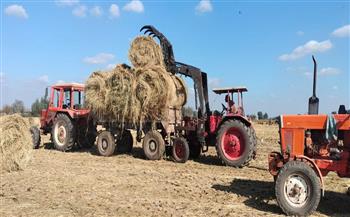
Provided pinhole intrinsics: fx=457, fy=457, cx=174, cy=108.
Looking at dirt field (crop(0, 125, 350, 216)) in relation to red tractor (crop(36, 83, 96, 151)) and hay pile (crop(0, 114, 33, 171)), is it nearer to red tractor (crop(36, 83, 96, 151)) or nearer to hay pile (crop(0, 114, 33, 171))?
hay pile (crop(0, 114, 33, 171))

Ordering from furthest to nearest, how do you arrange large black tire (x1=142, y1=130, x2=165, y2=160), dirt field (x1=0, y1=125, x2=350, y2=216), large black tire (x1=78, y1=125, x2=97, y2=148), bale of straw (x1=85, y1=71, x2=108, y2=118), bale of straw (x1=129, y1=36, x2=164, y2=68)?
large black tire (x1=78, y1=125, x2=97, y2=148)
bale of straw (x1=85, y1=71, x2=108, y2=118)
bale of straw (x1=129, y1=36, x2=164, y2=68)
large black tire (x1=142, y1=130, x2=165, y2=160)
dirt field (x1=0, y1=125, x2=350, y2=216)

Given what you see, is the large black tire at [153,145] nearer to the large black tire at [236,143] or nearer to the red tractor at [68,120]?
the large black tire at [236,143]

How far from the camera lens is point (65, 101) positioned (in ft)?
57.1

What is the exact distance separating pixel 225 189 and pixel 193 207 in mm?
1765

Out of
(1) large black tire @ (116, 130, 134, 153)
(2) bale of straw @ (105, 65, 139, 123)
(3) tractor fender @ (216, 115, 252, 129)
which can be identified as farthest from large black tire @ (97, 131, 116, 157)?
(3) tractor fender @ (216, 115, 252, 129)

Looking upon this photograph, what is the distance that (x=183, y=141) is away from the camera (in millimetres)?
13508

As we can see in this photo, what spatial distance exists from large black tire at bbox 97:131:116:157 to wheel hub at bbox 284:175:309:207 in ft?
28.3

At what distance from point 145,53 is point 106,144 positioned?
3362 mm

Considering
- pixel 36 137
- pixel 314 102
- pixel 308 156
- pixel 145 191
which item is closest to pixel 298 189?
pixel 308 156

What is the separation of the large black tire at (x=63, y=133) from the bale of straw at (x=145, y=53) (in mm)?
3953

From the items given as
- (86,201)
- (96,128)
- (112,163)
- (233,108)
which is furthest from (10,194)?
(96,128)

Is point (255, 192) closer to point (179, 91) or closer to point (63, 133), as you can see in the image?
point (179, 91)

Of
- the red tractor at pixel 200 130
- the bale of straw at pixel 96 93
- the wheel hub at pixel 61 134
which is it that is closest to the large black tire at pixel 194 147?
the red tractor at pixel 200 130

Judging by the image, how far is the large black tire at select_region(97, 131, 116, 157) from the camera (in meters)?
15.0
